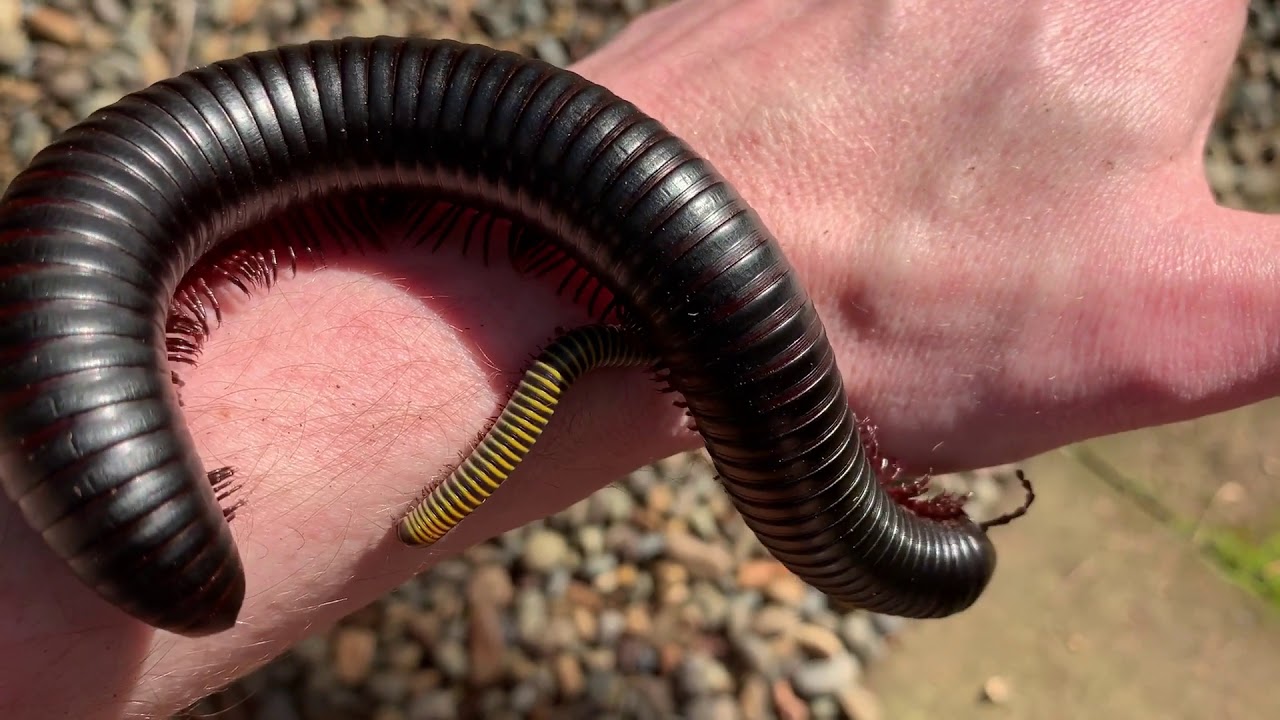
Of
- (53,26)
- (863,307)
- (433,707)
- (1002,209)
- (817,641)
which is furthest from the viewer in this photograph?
(53,26)

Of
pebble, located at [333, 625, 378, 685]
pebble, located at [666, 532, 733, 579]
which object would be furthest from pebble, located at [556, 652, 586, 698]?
pebble, located at [333, 625, 378, 685]

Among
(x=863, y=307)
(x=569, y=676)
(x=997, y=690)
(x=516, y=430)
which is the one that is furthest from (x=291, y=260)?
(x=997, y=690)

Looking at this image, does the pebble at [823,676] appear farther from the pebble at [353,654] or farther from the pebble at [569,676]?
the pebble at [353,654]

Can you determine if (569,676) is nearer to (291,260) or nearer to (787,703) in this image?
(787,703)

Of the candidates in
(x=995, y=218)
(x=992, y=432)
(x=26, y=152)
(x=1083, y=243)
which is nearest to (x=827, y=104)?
(x=995, y=218)

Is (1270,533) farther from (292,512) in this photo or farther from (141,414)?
(141,414)
